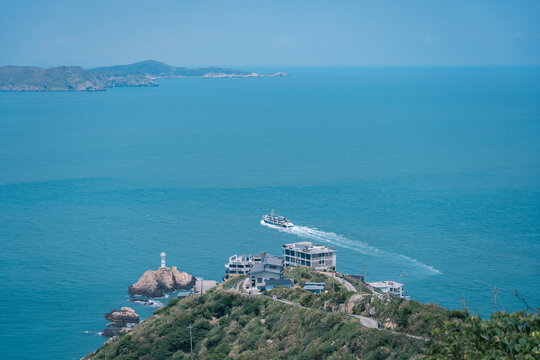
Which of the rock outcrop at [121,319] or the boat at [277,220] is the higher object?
the boat at [277,220]

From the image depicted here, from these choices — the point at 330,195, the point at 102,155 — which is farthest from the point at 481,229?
the point at 102,155

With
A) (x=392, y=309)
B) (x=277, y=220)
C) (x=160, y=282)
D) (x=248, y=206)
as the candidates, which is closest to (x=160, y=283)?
(x=160, y=282)

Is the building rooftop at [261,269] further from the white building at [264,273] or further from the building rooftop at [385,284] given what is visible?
the building rooftop at [385,284]

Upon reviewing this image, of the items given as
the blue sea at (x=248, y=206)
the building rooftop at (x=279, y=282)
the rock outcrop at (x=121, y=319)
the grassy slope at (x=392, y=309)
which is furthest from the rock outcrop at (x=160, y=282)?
the grassy slope at (x=392, y=309)

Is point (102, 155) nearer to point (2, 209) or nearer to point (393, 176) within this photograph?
point (2, 209)

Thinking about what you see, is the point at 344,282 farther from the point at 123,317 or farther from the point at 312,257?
the point at 123,317

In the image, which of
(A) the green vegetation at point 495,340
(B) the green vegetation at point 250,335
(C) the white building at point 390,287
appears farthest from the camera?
(C) the white building at point 390,287
